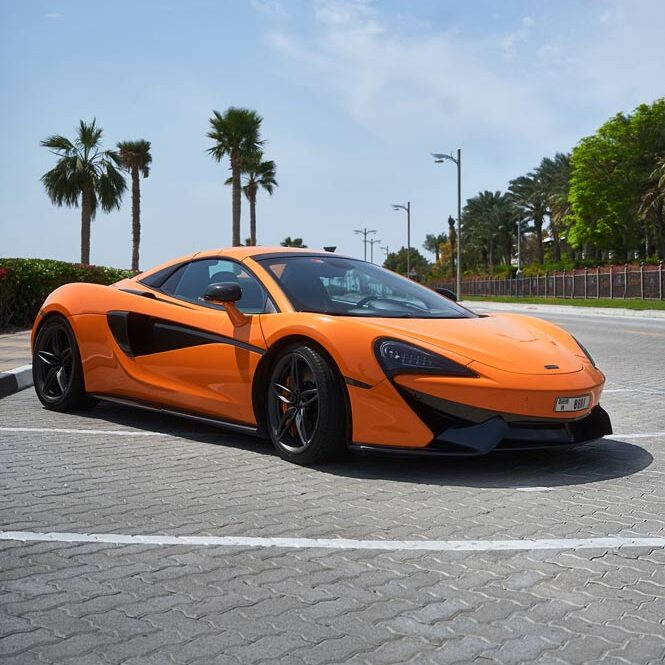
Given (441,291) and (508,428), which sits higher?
(441,291)

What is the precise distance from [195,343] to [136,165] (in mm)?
52409

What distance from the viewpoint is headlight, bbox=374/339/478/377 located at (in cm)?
474

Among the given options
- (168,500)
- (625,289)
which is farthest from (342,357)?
(625,289)

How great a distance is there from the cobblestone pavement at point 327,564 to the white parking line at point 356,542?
0.22 feet

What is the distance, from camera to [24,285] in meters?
17.9

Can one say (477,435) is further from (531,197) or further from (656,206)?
(531,197)

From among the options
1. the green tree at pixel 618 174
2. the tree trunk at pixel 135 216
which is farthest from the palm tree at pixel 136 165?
the green tree at pixel 618 174

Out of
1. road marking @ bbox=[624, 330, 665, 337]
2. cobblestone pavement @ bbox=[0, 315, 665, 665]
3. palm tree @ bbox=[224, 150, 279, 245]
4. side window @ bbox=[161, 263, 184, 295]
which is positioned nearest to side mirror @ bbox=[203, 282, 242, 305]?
side window @ bbox=[161, 263, 184, 295]

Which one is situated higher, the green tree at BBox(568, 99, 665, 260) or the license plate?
the green tree at BBox(568, 99, 665, 260)

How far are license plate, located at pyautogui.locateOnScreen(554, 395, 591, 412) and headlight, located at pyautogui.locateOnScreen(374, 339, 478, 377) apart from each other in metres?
0.52

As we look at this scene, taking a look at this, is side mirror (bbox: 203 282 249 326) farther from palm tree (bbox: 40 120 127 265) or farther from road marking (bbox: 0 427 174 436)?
palm tree (bbox: 40 120 127 265)

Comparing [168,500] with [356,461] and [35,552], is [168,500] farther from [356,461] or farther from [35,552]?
[356,461]

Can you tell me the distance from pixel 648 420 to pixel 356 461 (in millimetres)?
2842

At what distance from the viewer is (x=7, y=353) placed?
1192cm
